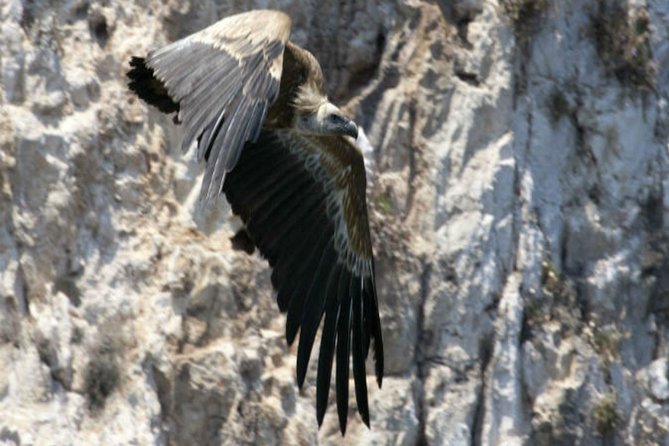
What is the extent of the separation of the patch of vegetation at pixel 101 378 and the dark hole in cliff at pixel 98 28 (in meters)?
1.77

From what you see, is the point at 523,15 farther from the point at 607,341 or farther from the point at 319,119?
the point at 319,119

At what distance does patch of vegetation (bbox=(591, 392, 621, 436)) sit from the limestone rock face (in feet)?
0.05

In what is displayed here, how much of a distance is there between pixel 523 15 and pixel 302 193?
2999 millimetres

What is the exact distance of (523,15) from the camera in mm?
11180

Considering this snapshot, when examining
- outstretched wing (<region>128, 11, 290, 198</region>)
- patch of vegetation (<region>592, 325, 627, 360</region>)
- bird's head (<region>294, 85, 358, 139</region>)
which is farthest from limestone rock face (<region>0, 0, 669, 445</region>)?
outstretched wing (<region>128, 11, 290, 198</region>)

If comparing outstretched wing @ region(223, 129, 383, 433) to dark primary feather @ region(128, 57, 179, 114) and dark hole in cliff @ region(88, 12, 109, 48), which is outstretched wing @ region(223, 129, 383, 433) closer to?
dark primary feather @ region(128, 57, 179, 114)

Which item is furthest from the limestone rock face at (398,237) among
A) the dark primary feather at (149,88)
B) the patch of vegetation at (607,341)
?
the dark primary feather at (149,88)

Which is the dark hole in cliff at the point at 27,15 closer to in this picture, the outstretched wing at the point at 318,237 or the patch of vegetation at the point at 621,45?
the outstretched wing at the point at 318,237

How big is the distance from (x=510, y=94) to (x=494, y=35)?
0.38 metres

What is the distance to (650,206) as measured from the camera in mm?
11656

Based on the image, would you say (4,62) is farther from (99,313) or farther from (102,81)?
(99,313)

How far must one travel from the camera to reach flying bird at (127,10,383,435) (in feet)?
26.1

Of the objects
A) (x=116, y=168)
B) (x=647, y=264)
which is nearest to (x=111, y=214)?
(x=116, y=168)

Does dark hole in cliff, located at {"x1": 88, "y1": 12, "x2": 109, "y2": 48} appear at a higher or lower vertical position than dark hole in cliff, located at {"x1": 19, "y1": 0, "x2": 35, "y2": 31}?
lower
